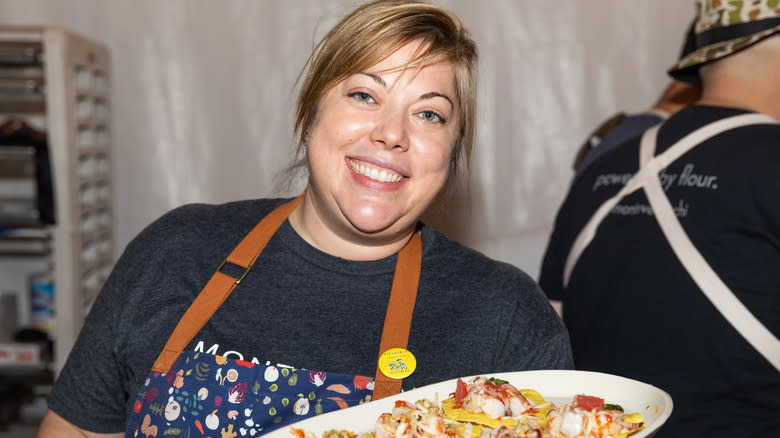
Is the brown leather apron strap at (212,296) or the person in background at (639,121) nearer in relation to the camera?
the brown leather apron strap at (212,296)

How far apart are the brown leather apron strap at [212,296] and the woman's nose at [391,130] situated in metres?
0.28

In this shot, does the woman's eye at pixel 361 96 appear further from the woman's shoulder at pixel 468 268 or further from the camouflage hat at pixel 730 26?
the camouflage hat at pixel 730 26

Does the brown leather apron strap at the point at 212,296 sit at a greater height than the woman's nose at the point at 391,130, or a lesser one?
lesser

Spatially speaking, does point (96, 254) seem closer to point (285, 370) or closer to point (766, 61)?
point (285, 370)

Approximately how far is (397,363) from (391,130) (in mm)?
370

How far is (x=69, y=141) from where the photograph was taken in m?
2.44

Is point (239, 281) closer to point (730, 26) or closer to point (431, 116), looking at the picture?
point (431, 116)

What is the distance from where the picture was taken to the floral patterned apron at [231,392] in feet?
3.70

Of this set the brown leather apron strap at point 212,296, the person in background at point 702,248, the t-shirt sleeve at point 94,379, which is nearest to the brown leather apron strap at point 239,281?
Result: the brown leather apron strap at point 212,296

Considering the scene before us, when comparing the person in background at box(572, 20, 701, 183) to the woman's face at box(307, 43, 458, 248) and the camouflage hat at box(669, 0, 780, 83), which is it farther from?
the woman's face at box(307, 43, 458, 248)

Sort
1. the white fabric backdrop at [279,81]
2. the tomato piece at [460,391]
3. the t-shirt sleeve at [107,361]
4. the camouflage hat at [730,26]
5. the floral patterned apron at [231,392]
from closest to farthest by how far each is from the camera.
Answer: the tomato piece at [460,391]
the floral patterned apron at [231,392]
the t-shirt sleeve at [107,361]
the camouflage hat at [730,26]
the white fabric backdrop at [279,81]

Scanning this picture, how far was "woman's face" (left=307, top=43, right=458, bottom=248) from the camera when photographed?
1.18 meters

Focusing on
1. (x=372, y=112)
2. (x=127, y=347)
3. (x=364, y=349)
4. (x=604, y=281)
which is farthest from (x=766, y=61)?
(x=127, y=347)

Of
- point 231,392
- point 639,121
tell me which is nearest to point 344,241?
point 231,392
